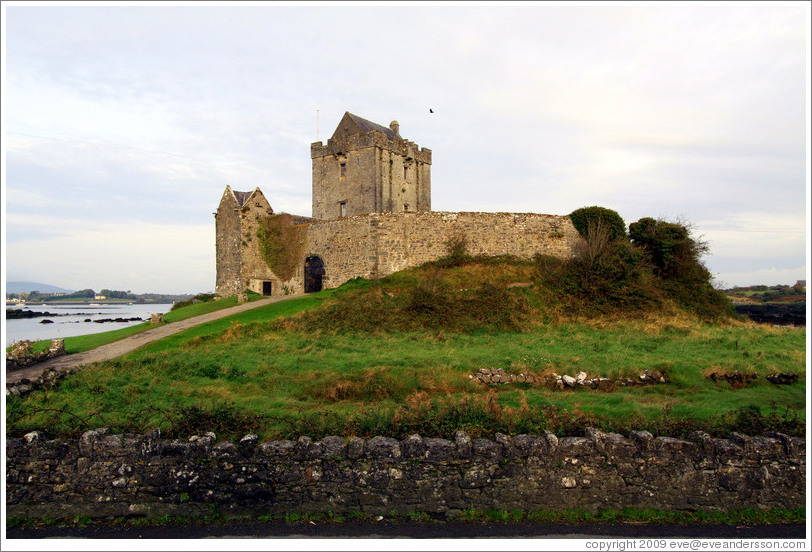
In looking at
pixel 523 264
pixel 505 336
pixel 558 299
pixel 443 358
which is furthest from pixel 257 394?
pixel 523 264

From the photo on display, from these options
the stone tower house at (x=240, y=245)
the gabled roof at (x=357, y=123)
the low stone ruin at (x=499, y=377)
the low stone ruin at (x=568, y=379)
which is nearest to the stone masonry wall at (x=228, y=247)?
the stone tower house at (x=240, y=245)

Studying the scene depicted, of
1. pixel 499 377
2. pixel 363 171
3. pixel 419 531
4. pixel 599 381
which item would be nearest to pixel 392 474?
pixel 419 531

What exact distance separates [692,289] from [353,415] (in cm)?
2615

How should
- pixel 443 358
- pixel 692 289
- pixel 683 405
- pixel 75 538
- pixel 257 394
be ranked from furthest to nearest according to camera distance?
pixel 692 289, pixel 443 358, pixel 257 394, pixel 683 405, pixel 75 538

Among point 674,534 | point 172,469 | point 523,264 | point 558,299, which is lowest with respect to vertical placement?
point 674,534

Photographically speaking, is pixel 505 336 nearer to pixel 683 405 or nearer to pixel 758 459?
pixel 683 405

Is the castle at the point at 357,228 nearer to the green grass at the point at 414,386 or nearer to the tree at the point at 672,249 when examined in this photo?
the tree at the point at 672,249

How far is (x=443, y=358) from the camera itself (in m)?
16.3

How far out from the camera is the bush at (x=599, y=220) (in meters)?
29.6

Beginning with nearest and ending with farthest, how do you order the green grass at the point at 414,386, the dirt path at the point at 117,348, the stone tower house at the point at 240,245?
the green grass at the point at 414,386, the dirt path at the point at 117,348, the stone tower house at the point at 240,245

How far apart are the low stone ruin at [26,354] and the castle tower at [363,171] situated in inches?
1112

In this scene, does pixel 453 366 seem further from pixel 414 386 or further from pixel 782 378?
pixel 782 378

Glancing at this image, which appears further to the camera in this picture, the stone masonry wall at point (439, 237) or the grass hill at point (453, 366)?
the stone masonry wall at point (439, 237)

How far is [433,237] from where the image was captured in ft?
98.2
